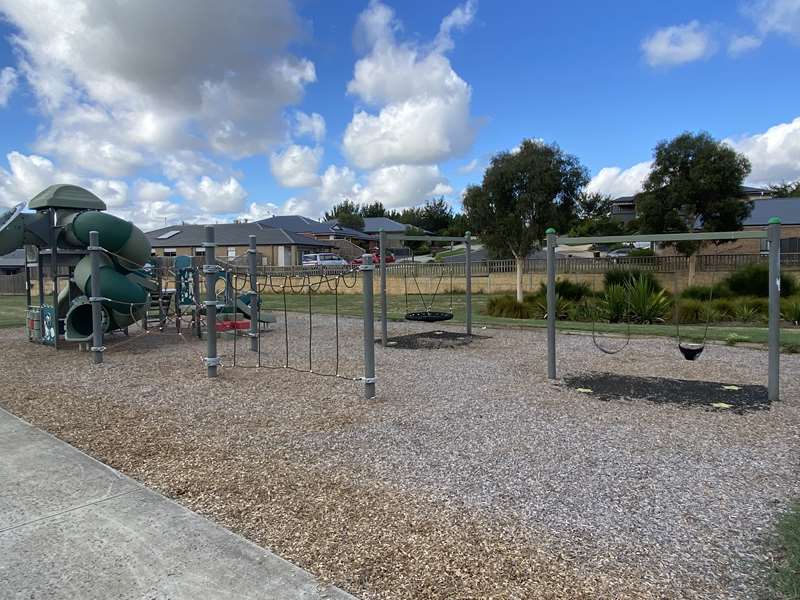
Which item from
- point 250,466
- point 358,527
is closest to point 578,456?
point 358,527

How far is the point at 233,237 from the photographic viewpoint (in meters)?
54.8

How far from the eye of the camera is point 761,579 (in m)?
2.83

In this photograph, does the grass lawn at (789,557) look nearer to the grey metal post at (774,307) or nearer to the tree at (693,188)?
the grey metal post at (774,307)

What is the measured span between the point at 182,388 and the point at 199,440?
2.45 meters

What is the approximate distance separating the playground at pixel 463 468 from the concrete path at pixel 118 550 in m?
0.17

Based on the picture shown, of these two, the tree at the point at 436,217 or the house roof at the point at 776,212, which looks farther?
the tree at the point at 436,217

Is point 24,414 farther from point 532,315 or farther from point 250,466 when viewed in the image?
point 532,315

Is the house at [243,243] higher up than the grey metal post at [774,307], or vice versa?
the house at [243,243]

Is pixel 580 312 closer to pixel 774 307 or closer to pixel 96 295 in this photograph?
pixel 774 307

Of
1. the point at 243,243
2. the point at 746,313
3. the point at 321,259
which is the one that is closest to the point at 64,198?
the point at 746,313

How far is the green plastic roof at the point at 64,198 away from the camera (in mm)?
10734

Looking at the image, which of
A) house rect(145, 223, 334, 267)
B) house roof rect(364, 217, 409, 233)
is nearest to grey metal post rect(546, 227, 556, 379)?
house rect(145, 223, 334, 267)

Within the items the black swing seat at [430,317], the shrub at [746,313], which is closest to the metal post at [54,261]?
the black swing seat at [430,317]

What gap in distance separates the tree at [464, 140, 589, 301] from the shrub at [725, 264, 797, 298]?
21.9ft
